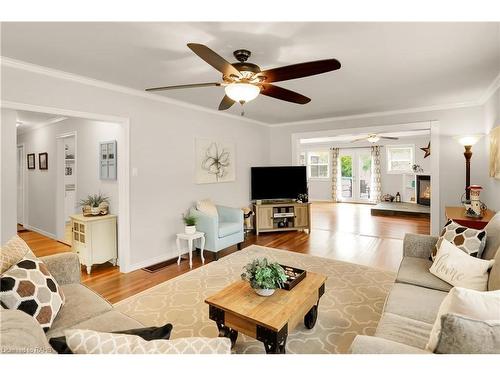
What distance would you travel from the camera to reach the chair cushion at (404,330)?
1.39 meters

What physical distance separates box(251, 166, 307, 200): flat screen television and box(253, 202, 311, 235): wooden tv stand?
24cm

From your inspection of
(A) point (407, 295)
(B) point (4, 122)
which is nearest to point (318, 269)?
(A) point (407, 295)

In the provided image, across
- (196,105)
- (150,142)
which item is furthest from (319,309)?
(196,105)

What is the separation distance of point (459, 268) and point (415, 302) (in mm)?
532

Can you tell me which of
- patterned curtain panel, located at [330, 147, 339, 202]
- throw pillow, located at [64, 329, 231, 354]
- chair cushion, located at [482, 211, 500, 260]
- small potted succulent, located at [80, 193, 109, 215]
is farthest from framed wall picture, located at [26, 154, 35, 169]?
patterned curtain panel, located at [330, 147, 339, 202]

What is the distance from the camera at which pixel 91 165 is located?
444 cm

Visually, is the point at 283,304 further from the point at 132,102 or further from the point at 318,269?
the point at 132,102

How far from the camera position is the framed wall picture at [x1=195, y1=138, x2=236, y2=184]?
15.1 feet

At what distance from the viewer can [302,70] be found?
1.99m

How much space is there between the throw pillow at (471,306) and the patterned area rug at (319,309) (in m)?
1.15

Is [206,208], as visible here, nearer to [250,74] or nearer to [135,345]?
[250,74]

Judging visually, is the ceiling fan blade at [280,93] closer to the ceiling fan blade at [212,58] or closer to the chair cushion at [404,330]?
the ceiling fan blade at [212,58]

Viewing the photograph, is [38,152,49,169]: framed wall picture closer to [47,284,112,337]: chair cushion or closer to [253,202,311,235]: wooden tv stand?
[253,202,311,235]: wooden tv stand
